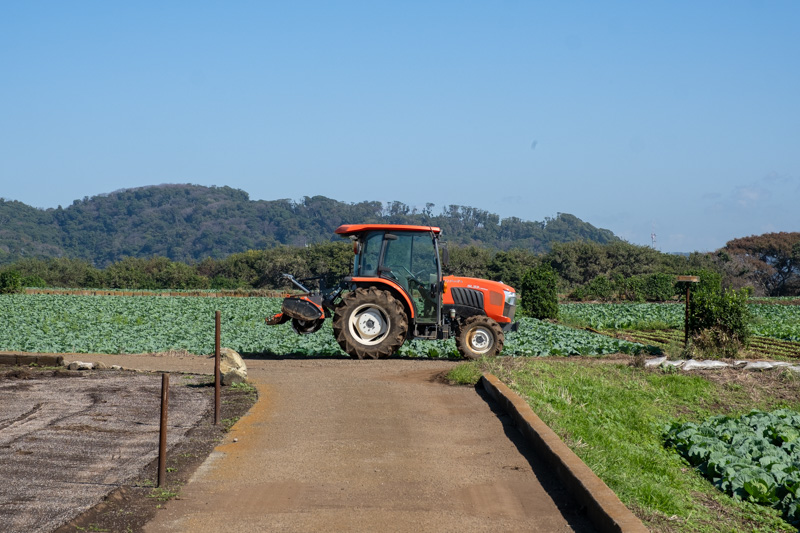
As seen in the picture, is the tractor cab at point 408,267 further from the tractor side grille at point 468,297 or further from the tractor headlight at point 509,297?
the tractor headlight at point 509,297

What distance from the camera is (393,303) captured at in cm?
1532

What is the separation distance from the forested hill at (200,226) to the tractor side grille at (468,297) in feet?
430

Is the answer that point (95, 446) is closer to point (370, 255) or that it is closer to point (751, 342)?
point (370, 255)

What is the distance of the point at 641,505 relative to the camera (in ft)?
19.0

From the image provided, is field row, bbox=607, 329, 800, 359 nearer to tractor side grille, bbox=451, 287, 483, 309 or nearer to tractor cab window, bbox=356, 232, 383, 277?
tractor side grille, bbox=451, 287, 483, 309

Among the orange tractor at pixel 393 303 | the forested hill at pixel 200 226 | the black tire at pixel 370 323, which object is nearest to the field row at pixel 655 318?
the orange tractor at pixel 393 303

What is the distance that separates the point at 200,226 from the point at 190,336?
159 m

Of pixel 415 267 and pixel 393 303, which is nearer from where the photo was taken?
pixel 393 303

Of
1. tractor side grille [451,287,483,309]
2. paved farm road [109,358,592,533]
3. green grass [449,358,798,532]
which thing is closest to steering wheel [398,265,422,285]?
tractor side grille [451,287,483,309]

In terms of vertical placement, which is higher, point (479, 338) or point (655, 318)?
point (655, 318)

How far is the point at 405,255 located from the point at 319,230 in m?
159

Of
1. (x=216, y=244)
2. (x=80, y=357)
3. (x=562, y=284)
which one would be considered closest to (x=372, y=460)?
(x=80, y=357)

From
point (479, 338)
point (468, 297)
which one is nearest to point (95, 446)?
point (479, 338)

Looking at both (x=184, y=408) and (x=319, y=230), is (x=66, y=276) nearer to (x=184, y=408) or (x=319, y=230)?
(x=184, y=408)
